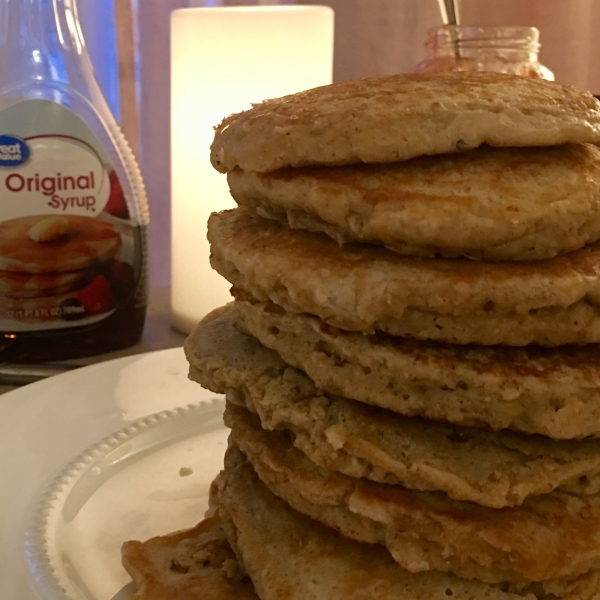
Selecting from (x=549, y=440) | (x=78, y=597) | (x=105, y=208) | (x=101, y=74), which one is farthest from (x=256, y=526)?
(x=101, y=74)

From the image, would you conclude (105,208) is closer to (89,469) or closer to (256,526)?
(89,469)

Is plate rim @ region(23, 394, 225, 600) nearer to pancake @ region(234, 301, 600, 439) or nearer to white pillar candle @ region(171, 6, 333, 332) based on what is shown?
pancake @ region(234, 301, 600, 439)

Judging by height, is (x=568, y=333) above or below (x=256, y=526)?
above

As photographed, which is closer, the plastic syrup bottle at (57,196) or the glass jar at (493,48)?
the plastic syrup bottle at (57,196)

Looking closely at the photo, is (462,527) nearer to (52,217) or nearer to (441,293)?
(441,293)

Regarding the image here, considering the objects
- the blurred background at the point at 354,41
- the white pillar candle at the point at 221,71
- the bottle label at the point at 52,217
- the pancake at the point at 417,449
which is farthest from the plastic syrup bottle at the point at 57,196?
the pancake at the point at 417,449

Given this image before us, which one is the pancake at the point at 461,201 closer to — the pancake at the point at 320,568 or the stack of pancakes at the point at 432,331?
the stack of pancakes at the point at 432,331

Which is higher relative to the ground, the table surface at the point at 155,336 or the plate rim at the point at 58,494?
the plate rim at the point at 58,494
